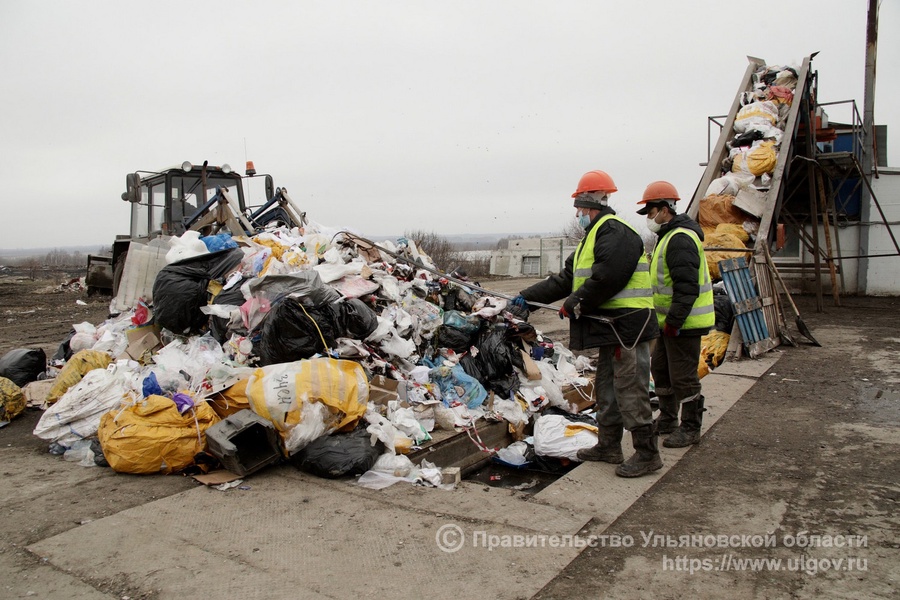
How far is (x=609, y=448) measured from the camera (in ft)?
12.7

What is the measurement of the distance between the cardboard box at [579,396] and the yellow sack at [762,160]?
5.20 metres

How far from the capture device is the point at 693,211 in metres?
9.19

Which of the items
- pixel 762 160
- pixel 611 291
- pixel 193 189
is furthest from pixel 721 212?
pixel 193 189

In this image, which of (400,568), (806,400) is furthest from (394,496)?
(806,400)

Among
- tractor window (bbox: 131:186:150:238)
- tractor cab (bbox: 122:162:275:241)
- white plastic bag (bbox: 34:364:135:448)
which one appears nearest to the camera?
white plastic bag (bbox: 34:364:135:448)

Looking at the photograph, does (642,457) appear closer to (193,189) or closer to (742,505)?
(742,505)

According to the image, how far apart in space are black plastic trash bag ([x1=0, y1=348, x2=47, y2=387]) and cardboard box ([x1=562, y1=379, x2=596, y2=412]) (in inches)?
198

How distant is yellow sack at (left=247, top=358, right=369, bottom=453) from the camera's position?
3762 mm

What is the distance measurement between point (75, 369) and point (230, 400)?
213cm

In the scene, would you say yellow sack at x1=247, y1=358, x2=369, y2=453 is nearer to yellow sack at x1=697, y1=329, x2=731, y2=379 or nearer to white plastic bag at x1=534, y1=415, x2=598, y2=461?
white plastic bag at x1=534, y1=415, x2=598, y2=461

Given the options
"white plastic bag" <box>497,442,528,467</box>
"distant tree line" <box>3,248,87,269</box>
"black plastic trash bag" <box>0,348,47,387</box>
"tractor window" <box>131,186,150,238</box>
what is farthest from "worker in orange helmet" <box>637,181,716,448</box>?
"distant tree line" <box>3,248,87,269</box>

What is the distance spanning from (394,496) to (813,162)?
10.1 meters

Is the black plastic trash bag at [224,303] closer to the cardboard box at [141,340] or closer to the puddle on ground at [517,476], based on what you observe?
the cardboard box at [141,340]

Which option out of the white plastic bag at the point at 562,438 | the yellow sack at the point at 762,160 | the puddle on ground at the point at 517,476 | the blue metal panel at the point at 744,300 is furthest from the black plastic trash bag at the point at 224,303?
the yellow sack at the point at 762,160
